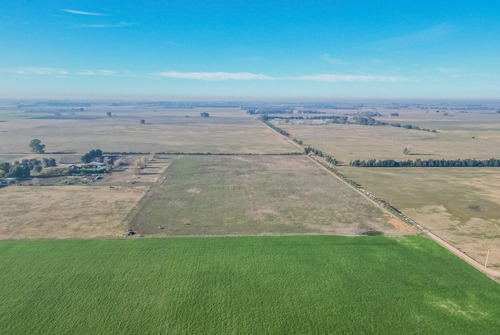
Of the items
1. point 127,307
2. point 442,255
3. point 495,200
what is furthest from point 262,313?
point 495,200

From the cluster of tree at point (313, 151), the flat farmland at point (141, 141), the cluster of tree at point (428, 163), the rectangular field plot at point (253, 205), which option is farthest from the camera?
the flat farmland at point (141, 141)

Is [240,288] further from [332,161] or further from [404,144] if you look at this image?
[404,144]

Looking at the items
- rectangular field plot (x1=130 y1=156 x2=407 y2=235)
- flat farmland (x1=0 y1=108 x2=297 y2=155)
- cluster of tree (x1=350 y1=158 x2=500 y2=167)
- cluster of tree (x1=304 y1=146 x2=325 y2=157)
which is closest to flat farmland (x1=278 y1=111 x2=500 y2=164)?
cluster of tree (x1=304 y1=146 x2=325 y2=157)

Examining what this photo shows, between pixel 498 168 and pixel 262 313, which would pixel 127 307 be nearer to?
pixel 262 313

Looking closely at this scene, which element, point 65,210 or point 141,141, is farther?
point 141,141

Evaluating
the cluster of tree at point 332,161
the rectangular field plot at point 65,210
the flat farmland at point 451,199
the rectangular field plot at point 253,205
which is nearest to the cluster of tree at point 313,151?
the cluster of tree at point 332,161

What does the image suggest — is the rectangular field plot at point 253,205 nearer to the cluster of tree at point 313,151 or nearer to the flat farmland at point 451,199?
the flat farmland at point 451,199

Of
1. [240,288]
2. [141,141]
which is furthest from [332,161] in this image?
[141,141]
